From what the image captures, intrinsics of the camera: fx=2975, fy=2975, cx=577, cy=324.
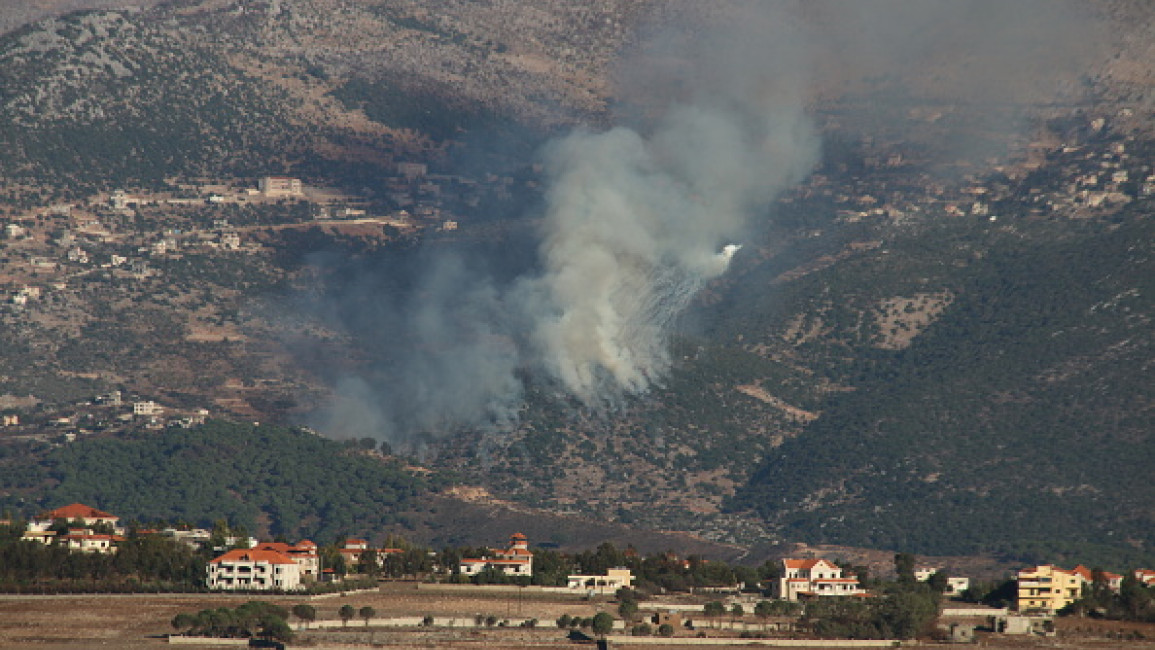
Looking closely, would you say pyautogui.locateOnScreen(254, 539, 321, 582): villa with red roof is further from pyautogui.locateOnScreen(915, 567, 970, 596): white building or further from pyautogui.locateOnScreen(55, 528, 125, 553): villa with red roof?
pyautogui.locateOnScreen(915, 567, 970, 596): white building

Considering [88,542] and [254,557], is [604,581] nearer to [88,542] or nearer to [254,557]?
[254,557]

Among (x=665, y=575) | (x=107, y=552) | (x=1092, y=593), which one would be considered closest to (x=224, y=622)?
(x=107, y=552)

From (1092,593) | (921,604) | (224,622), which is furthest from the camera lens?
(1092,593)

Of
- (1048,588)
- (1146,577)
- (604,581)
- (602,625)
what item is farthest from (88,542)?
(1146,577)

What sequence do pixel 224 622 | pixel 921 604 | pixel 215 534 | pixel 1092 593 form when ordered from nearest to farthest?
pixel 224 622
pixel 921 604
pixel 1092 593
pixel 215 534

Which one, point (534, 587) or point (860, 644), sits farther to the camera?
point (534, 587)

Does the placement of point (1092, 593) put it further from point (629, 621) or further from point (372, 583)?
point (372, 583)

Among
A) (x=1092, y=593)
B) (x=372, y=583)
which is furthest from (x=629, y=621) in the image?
(x=1092, y=593)
